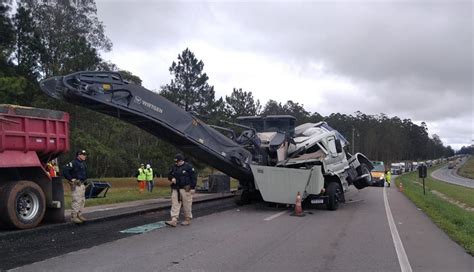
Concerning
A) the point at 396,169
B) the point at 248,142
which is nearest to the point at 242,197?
the point at 248,142

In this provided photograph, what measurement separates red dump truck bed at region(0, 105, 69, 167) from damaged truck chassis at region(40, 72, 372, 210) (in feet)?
2.78

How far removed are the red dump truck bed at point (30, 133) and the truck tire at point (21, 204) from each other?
0.49 meters

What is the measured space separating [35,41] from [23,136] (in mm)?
32625

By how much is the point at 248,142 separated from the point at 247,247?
839 centimetres

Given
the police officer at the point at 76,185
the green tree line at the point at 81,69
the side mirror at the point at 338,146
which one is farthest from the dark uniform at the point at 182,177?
the green tree line at the point at 81,69

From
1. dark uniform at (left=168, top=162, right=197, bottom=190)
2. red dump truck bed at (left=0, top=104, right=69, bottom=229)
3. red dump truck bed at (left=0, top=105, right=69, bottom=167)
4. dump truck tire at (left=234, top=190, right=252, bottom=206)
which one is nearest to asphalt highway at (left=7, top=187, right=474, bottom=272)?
red dump truck bed at (left=0, top=104, right=69, bottom=229)

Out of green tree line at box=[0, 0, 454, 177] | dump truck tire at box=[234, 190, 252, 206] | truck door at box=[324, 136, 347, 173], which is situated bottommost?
dump truck tire at box=[234, 190, 252, 206]

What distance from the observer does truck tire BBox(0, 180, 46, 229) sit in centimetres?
997

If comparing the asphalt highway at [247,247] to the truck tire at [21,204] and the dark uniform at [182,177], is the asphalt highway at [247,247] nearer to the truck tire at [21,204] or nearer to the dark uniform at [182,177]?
the truck tire at [21,204]

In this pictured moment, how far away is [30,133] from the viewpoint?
10609 mm

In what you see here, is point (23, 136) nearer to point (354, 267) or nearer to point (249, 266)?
point (249, 266)

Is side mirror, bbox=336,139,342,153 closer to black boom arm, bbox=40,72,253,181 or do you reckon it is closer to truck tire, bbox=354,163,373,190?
truck tire, bbox=354,163,373,190

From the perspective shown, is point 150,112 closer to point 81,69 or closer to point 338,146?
point 338,146

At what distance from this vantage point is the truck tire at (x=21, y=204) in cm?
997
